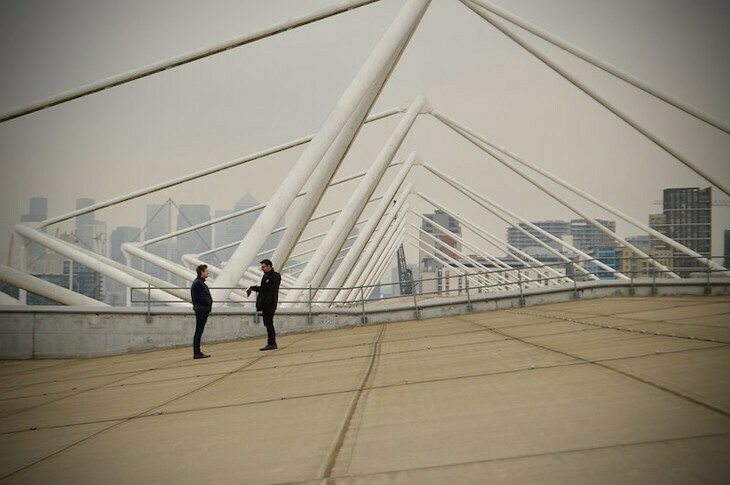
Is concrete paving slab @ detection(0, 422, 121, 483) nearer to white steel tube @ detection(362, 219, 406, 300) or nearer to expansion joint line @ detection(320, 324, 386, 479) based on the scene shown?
expansion joint line @ detection(320, 324, 386, 479)

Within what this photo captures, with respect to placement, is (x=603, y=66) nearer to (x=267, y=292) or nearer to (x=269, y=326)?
(x=267, y=292)

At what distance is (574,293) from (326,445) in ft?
67.6

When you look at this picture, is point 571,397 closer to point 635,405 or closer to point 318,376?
point 635,405

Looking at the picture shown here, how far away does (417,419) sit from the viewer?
15.5ft

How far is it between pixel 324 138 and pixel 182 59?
4283mm

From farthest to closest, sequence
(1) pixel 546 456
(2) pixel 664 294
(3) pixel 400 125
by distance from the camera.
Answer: (3) pixel 400 125 → (2) pixel 664 294 → (1) pixel 546 456

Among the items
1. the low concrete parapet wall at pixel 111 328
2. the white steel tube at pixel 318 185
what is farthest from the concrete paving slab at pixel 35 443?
the white steel tube at pixel 318 185

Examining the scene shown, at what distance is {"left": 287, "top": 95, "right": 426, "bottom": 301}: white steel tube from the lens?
2283 cm

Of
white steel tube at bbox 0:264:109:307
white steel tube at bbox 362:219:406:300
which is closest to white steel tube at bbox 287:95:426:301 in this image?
white steel tube at bbox 0:264:109:307

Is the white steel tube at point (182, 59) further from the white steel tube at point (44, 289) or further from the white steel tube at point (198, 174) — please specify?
the white steel tube at point (198, 174)

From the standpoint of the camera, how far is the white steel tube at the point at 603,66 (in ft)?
66.2

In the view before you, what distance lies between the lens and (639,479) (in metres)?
2.92

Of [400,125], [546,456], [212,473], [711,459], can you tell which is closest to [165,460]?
[212,473]

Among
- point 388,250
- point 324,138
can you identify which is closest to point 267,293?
point 324,138
